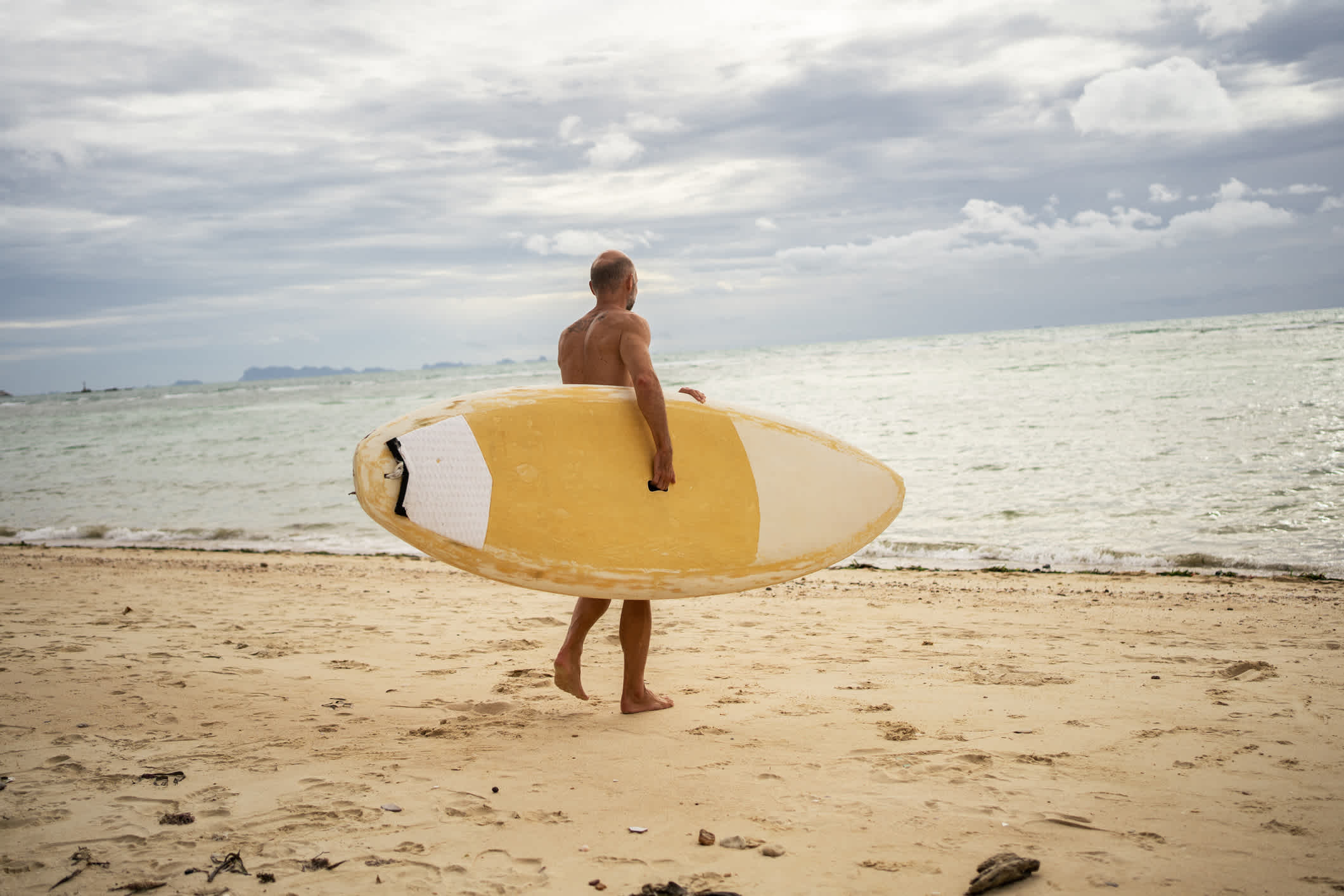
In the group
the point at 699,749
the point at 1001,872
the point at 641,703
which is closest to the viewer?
the point at 1001,872

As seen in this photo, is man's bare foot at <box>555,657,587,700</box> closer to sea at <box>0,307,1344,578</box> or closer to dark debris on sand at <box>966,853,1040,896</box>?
sea at <box>0,307,1344,578</box>

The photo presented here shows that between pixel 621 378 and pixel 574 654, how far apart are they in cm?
110

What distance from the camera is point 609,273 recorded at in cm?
317

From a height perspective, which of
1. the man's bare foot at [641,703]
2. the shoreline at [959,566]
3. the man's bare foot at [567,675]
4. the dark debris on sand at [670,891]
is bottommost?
the shoreline at [959,566]

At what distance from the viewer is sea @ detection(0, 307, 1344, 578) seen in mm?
6625

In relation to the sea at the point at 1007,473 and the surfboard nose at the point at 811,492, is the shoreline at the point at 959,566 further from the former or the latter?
the surfboard nose at the point at 811,492

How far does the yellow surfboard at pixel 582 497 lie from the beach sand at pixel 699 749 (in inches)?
22.6

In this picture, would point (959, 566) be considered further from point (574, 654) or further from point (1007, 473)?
point (574, 654)

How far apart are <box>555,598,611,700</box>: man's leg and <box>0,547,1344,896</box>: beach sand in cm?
15

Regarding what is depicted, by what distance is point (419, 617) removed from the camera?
510cm

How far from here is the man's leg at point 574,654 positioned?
3.22 m

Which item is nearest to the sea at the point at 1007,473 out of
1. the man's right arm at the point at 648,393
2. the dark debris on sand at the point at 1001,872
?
the man's right arm at the point at 648,393

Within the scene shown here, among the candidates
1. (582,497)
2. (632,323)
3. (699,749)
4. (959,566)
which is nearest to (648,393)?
(632,323)

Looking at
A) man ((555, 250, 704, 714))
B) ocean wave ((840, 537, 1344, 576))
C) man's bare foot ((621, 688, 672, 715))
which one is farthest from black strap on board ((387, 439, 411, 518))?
ocean wave ((840, 537, 1344, 576))
